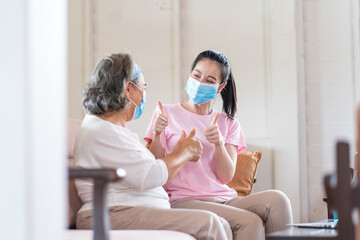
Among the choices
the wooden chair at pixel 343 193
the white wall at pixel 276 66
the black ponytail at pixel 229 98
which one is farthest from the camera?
the white wall at pixel 276 66

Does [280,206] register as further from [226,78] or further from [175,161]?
[226,78]

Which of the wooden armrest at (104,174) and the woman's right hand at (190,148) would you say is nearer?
the wooden armrest at (104,174)

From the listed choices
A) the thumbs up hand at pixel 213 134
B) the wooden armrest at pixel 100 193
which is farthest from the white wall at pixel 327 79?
the wooden armrest at pixel 100 193

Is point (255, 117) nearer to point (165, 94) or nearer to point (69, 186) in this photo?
point (165, 94)

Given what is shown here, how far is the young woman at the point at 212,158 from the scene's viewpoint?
2.48 meters

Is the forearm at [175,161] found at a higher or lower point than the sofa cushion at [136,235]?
higher

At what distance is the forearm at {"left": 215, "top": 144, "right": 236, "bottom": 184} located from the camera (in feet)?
8.54

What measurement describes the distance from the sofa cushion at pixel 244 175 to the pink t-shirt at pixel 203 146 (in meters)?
0.78

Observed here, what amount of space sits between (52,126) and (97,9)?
130 inches

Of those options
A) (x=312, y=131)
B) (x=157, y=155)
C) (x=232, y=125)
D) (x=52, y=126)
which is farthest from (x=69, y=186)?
(x=312, y=131)

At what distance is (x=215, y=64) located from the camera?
2.81 m

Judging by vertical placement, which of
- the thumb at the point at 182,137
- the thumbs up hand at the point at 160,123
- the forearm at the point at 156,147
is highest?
the thumbs up hand at the point at 160,123

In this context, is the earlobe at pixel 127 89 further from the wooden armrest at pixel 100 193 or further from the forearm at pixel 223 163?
the wooden armrest at pixel 100 193

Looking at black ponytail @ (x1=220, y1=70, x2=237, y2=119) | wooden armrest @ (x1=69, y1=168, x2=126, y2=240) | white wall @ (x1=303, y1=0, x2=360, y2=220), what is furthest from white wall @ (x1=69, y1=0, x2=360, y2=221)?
wooden armrest @ (x1=69, y1=168, x2=126, y2=240)
